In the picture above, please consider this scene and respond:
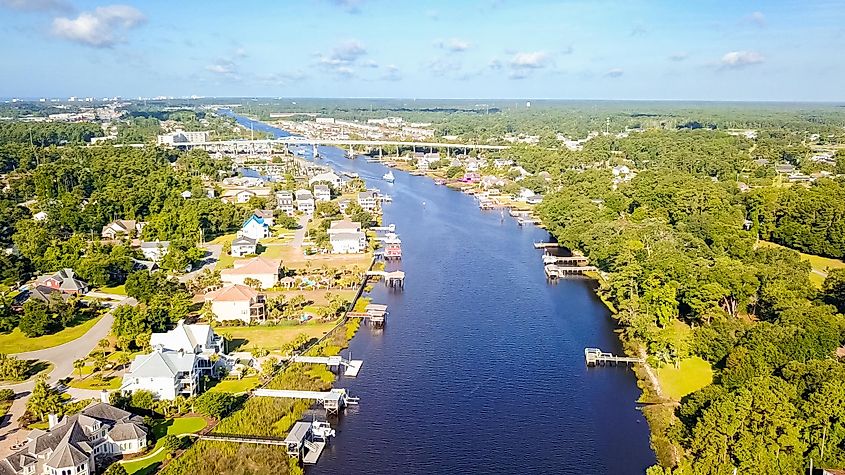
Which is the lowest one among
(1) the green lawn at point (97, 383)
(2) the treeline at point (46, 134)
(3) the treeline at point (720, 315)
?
(1) the green lawn at point (97, 383)

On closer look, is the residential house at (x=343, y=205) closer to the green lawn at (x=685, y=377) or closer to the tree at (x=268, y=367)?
the tree at (x=268, y=367)

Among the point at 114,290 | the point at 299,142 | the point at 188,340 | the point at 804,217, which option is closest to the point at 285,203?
the point at 114,290

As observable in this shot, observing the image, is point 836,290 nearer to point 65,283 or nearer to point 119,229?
point 65,283

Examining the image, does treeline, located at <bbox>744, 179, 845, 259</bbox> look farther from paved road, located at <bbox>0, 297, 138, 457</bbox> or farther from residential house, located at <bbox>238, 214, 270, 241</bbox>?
paved road, located at <bbox>0, 297, 138, 457</bbox>

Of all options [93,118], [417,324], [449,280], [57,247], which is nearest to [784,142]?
[449,280]

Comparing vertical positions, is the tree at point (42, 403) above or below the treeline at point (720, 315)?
Result: below

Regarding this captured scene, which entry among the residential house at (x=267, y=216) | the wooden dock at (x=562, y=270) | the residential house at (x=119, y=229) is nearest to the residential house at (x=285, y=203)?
the residential house at (x=267, y=216)
